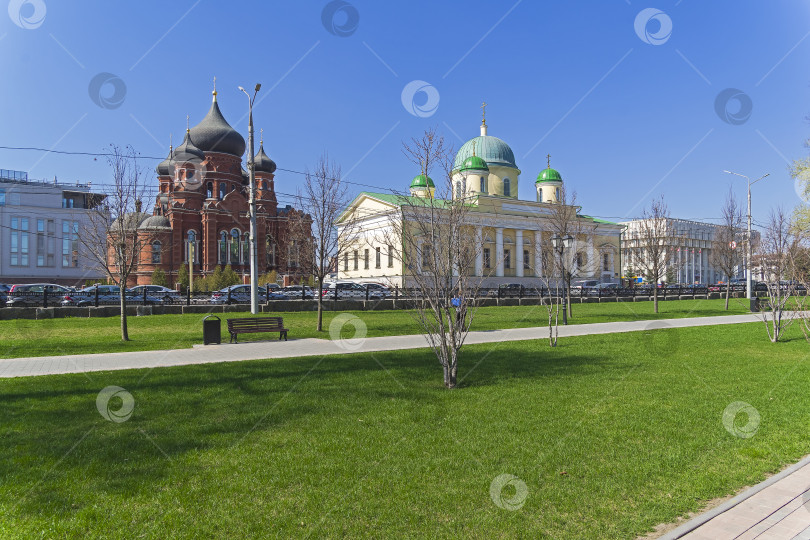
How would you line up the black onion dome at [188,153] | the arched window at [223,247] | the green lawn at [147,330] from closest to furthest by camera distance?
the green lawn at [147,330]
the black onion dome at [188,153]
the arched window at [223,247]

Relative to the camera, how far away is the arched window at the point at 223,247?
183ft

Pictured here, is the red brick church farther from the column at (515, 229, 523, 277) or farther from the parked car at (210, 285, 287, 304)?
the column at (515, 229, 523, 277)

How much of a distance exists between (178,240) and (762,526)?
57880 mm

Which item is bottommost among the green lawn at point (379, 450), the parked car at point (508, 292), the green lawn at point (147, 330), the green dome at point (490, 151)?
the green lawn at point (379, 450)

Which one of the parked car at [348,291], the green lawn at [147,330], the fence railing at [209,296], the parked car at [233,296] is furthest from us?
the parked car at [348,291]

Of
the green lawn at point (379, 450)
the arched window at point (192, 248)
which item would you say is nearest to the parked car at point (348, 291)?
the green lawn at point (379, 450)

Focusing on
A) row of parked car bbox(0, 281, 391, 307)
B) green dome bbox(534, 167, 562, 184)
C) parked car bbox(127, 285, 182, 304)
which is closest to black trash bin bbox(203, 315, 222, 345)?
row of parked car bbox(0, 281, 391, 307)

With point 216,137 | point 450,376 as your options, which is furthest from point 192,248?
point 450,376

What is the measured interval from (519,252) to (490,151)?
44.1ft

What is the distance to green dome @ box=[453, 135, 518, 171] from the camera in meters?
63.0

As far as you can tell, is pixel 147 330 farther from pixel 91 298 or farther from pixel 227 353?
pixel 91 298

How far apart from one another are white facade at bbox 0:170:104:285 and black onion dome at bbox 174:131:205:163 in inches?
827

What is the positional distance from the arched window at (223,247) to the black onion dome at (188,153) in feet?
28.5

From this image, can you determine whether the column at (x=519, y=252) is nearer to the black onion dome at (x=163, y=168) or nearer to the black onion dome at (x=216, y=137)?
the black onion dome at (x=216, y=137)
